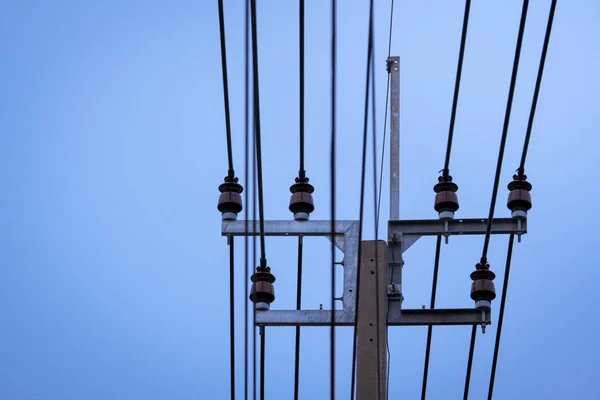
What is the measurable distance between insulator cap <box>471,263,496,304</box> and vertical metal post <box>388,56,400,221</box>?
2.73 ft

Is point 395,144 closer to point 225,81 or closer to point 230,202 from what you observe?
point 230,202

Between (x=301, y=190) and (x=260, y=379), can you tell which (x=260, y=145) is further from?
(x=260, y=379)

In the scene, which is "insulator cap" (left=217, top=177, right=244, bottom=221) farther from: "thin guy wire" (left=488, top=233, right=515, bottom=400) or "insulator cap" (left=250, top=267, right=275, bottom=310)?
"thin guy wire" (left=488, top=233, right=515, bottom=400)

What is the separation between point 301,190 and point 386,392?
180cm

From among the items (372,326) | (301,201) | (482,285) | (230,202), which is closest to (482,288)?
(482,285)

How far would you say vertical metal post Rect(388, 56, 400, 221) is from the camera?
11031 mm

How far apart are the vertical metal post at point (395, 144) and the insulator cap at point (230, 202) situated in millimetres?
1349

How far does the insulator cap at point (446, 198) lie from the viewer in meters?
10.5

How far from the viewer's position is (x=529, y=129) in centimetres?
981

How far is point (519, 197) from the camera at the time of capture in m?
10.6

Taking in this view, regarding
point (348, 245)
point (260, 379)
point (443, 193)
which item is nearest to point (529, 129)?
point (443, 193)

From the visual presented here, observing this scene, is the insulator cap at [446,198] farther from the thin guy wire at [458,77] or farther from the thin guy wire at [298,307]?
the thin guy wire at [298,307]

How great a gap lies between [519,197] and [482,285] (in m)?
0.81

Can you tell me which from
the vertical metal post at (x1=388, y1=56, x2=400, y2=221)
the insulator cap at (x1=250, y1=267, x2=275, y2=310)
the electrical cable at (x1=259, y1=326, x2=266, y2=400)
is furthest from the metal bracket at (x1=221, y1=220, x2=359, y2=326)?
the vertical metal post at (x1=388, y1=56, x2=400, y2=221)
